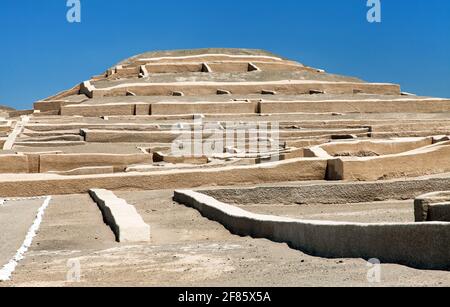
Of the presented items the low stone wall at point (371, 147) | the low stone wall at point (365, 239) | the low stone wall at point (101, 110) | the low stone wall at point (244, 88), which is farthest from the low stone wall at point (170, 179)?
the low stone wall at point (244, 88)

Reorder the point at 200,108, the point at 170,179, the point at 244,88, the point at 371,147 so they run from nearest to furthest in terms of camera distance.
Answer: the point at 170,179 < the point at 371,147 < the point at 200,108 < the point at 244,88

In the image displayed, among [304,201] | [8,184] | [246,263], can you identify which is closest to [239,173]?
[304,201]

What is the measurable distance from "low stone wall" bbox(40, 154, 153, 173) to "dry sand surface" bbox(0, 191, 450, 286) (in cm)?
702

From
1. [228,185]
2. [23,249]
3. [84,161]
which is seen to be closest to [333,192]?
[228,185]

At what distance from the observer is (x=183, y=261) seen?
566 centimetres

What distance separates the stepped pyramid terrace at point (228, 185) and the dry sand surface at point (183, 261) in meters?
0.02

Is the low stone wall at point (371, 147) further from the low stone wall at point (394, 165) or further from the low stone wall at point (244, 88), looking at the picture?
the low stone wall at point (244, 88)

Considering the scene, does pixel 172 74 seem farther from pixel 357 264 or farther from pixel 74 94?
pixel 357 264

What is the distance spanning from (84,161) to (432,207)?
36.0 ft

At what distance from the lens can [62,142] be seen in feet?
66.6

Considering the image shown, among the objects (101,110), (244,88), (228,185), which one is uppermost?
(244,88)

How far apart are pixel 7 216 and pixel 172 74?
23.7 metres

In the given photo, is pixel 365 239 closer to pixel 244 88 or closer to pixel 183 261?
pixel 183 261

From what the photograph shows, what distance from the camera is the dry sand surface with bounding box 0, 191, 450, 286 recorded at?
4547 mm
